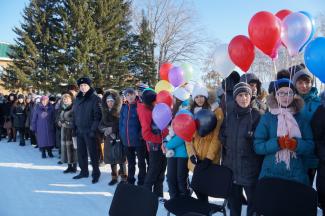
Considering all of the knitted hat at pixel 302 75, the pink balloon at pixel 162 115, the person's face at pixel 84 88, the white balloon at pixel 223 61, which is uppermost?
the white balloon at pixel 223 61

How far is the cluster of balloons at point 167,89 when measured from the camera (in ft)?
14.1

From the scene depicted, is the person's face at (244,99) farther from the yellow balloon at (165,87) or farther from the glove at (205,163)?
the yellow balloon at (165,87)

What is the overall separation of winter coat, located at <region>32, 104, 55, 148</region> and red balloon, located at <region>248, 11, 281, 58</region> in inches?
262

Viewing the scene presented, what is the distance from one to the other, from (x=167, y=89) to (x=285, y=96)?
236 centimetres

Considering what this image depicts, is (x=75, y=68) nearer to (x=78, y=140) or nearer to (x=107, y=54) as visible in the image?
(x=107, y=54)

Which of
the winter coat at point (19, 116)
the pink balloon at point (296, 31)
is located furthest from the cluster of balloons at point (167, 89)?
the winter coat at point (19, 116)

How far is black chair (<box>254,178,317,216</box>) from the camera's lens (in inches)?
95.9

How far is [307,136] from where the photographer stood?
2896 millimetres

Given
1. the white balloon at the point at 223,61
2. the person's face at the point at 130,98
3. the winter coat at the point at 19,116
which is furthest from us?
the winter coat at the point at 19,116

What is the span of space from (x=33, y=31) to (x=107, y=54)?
534cm

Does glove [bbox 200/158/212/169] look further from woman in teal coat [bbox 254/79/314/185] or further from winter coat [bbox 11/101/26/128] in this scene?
winter coat [bbox 11/101/26/128]

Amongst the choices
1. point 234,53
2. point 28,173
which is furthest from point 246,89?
point 28,173

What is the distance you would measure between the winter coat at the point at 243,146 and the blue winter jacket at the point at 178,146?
0.87 meters

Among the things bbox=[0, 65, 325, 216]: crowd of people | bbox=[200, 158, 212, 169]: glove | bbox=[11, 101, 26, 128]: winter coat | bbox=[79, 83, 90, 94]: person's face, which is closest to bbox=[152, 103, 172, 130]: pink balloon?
bbox=[0, 65, 325, 216]: crowd of people
